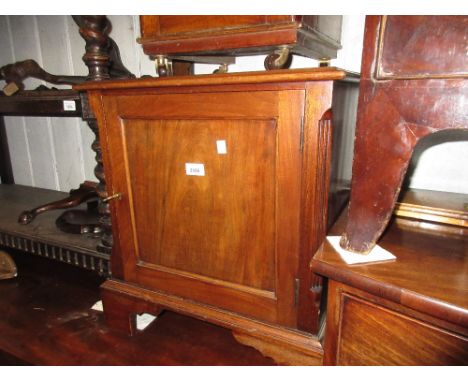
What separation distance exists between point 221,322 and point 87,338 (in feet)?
1.64

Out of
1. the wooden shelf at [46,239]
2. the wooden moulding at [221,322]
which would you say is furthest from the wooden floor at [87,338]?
the wooden shelf at [46,239]

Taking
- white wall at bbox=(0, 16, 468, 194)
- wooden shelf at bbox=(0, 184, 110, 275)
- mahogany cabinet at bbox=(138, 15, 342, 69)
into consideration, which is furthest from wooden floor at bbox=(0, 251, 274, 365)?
mahogany cabinet at bbox=(138, 15, 342, 69)

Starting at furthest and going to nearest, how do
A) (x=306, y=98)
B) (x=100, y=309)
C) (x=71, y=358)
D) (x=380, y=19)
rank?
(x=100, y=309)
(x=71, y=358)
(x=306, y=98)
(x=380, y=19)

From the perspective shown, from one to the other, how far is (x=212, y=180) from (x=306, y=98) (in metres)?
0.29

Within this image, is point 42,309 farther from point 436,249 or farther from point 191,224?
point 436,249

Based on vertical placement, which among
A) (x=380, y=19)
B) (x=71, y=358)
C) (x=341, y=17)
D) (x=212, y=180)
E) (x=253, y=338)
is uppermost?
(x=341, y=17)

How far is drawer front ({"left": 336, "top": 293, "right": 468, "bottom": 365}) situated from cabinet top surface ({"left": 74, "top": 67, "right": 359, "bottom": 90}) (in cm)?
43

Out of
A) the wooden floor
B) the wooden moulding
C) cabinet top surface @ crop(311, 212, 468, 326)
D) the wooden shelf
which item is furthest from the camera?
the wooden shelf

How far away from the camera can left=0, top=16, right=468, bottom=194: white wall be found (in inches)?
41.4

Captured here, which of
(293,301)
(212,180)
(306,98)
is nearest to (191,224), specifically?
(212,180)

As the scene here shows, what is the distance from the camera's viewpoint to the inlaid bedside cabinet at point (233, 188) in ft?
2.24

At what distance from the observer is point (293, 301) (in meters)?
0.77

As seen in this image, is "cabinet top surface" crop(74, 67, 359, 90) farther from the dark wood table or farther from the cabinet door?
the dark wood table

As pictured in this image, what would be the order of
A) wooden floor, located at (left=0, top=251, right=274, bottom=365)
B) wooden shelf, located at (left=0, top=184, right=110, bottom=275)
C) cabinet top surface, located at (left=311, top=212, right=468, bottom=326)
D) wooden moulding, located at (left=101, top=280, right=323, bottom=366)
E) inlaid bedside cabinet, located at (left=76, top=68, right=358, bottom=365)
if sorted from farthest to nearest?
wooden shelf, located at (left=0, top=184, right=110, bottom=275) → wooden floor, located at (left=0, top=251, right=274, bottom=365) → wooden moulding, located at (left=101, top=280, right=323, bottom=366) → inlaid bedside cabinet, located at (left=76, top=68, right=358, bottom=365) → cabinet top surface, located at (left=311, top=212, right=468, bottom=326)
